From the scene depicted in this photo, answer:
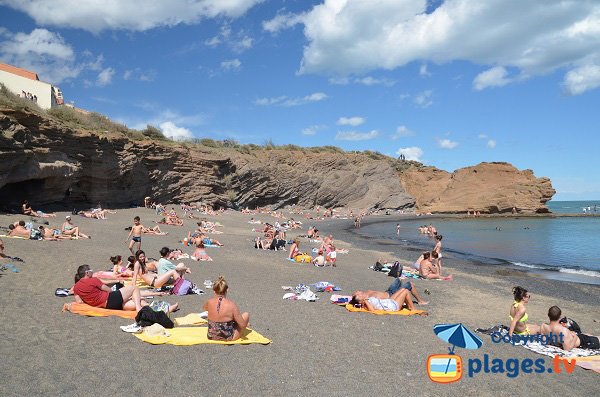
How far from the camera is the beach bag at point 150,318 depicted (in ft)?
19.5

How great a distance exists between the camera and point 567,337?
6.09 metres

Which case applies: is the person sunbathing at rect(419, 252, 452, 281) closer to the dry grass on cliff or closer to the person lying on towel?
the person lying on towel

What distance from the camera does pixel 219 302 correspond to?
5781 mm

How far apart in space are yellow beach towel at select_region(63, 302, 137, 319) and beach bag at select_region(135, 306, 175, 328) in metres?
0.60

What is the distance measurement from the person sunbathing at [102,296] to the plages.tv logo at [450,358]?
4.65m

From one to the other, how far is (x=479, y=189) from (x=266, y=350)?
6242 cm

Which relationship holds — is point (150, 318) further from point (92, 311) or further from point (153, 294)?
point (153, 294)

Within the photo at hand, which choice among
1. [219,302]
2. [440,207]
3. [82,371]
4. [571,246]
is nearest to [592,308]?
[219,302]

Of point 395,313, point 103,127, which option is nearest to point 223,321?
point 395,313

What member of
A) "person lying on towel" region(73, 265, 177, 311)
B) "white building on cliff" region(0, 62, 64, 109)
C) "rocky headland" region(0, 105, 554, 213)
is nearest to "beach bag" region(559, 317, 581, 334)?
"person lying on towel" region(73, 265, 177, 311)

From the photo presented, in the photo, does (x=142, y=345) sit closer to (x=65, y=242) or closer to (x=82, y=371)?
(x=82, y=371)

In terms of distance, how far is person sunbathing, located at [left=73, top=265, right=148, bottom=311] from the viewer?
6680 millimetres

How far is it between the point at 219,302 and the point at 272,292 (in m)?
3.42

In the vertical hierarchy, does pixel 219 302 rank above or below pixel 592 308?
above
